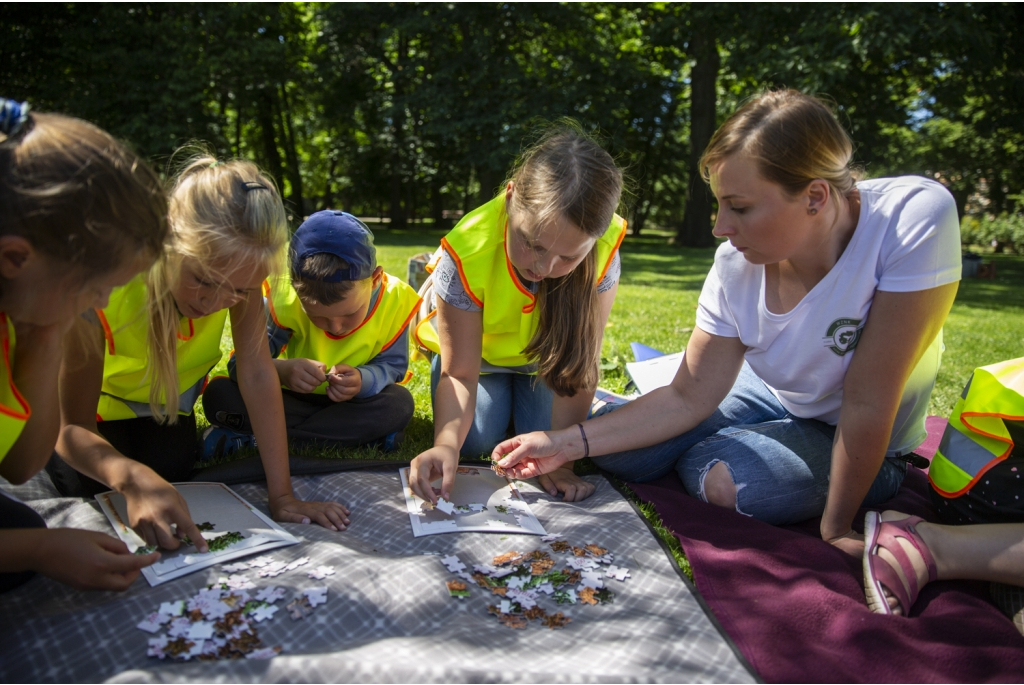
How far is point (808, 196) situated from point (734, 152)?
32 cm

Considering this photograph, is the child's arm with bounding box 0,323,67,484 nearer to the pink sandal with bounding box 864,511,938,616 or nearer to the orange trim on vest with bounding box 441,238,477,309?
the orange trim on vest with bounding box 441,238,477,309

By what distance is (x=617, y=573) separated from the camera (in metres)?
2.58

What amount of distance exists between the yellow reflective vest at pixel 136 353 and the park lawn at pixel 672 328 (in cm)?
75

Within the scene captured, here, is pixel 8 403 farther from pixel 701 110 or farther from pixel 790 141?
pixel 701 110

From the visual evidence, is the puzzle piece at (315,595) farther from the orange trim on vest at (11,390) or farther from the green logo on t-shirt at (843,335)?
the green logo on t-shirt at (843,335)

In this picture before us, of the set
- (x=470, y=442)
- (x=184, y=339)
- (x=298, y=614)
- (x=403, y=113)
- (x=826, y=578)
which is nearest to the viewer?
(x=298, y=614)

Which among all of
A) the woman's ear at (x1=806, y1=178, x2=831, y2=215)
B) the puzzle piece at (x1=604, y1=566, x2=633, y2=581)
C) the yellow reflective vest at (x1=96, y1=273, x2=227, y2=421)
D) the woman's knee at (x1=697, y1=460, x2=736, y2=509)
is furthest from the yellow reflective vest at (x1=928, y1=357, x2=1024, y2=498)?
the yellow reflective vest at (x1=96, y1=273, x2=227, y2=421)

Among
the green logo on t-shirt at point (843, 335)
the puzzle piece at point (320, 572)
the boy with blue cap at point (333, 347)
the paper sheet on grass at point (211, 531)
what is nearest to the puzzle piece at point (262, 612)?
the puzzle piece at point (320, 572)

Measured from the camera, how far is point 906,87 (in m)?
17.6

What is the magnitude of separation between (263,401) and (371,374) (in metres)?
0.85

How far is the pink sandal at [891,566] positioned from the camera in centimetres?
244

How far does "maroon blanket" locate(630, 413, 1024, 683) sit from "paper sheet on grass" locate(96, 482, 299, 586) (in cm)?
156

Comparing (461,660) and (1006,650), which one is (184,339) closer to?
(461,660)

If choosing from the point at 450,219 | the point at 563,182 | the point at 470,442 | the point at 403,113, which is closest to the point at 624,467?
the point at 470,442
